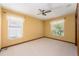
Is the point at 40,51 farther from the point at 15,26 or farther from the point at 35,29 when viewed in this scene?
the point at 35,29

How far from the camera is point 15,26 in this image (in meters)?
5.10

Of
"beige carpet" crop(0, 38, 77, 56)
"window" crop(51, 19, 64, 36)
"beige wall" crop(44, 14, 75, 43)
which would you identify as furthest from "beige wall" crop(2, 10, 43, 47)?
"beige wall" crop(44, 14, 75, 43)

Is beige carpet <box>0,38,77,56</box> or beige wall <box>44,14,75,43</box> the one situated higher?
beige wall <box>44,14,75,43</box>

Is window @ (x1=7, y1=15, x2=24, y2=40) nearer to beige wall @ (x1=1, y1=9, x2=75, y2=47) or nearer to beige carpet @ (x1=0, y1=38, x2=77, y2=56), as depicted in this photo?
beige wall @ (x1=1, y1=9, x2=75, y2=47)

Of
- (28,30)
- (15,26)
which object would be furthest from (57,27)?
(15,26)

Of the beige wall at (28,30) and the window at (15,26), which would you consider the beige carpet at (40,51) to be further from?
the window at (15,26)

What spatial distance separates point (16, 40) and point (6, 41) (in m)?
0.75

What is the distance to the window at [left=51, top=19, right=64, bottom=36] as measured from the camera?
6.34 m

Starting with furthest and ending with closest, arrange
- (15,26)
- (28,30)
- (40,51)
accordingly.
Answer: (28,30) → (15,26) → (40,51)

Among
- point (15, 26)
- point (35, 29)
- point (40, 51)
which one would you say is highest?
point (15, 26)

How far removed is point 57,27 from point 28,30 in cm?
254

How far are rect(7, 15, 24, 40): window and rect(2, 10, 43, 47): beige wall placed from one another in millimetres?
244

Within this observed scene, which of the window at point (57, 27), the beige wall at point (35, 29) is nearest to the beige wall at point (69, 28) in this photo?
the beige wall at point (35, 29)

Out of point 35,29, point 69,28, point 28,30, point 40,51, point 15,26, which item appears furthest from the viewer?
point 35,29
